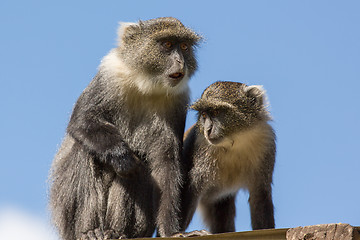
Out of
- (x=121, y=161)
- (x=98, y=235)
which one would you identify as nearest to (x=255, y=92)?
(x=121, y=161)

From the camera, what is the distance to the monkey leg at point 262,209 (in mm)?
7641

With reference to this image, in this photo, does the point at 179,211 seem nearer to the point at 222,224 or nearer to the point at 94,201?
the point at 94,201

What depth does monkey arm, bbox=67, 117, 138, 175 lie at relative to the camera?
23.2ft

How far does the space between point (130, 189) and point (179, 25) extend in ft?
7.99

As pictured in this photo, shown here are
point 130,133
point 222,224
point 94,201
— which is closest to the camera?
point 94,201

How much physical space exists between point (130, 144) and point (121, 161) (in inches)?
22.2

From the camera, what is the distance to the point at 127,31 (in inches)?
323

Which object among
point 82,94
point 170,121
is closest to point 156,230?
point 170,121

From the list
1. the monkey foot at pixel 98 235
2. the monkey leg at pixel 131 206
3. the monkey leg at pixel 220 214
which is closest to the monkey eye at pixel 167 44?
the monkey leg at pixel 131 206

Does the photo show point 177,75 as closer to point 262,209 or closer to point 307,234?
point 262,209

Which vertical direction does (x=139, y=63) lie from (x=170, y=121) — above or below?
above

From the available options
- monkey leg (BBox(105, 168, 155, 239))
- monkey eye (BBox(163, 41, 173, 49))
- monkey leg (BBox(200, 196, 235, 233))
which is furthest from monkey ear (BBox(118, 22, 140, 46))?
monkey leg (BBox(200, 196, 235, 233))

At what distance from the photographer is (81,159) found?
285 inches

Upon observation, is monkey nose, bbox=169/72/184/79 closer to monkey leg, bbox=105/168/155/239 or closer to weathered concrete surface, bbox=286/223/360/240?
monkey leg, bbox=105/168/155/239
